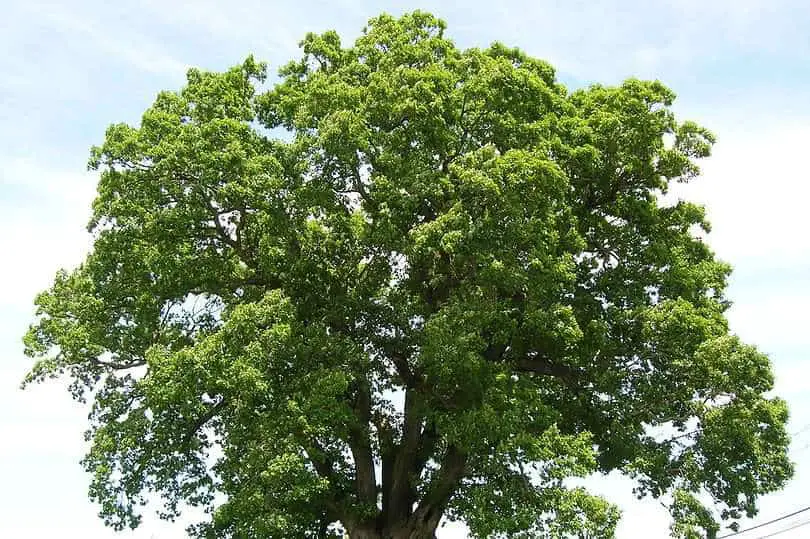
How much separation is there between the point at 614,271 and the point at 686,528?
6.75m

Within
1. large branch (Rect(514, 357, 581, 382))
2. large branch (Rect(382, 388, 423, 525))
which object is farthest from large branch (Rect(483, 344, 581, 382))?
large branch (Rect(382, 388, 423, 525))

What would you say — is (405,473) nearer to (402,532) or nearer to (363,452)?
(363,452)

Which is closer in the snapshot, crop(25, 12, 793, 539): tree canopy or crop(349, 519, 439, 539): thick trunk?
crop(25, 12, 793, 539): tree canopy

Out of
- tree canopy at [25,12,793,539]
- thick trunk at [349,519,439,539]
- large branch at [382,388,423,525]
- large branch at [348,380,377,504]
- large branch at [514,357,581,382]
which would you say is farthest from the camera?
large branch at [382,388,423,525]

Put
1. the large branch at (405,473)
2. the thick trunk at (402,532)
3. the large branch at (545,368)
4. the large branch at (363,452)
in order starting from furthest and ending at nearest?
the large branch at (405,473) < the large branch at (363,452) < the large branch at (545,368) < the thick trunk at (402,532)

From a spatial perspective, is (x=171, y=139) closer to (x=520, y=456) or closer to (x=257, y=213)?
(x=257, y=213)

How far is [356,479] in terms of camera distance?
75.5 ft

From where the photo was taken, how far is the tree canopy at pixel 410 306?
758 inches

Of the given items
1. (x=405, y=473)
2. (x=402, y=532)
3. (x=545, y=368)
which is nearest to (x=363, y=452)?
(x=405, y=473)

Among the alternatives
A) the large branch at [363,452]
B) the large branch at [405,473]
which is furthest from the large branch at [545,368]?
the large branch at [363,452]

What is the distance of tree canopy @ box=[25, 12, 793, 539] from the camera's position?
63.2 feet

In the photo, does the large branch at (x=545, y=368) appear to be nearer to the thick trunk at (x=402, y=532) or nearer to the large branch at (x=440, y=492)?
the large branch at (x=440, y=492)

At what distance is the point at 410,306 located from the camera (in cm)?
2152

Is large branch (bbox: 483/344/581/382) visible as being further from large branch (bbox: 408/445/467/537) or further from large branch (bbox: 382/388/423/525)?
large branch (bbox: 408/445/467/537)
